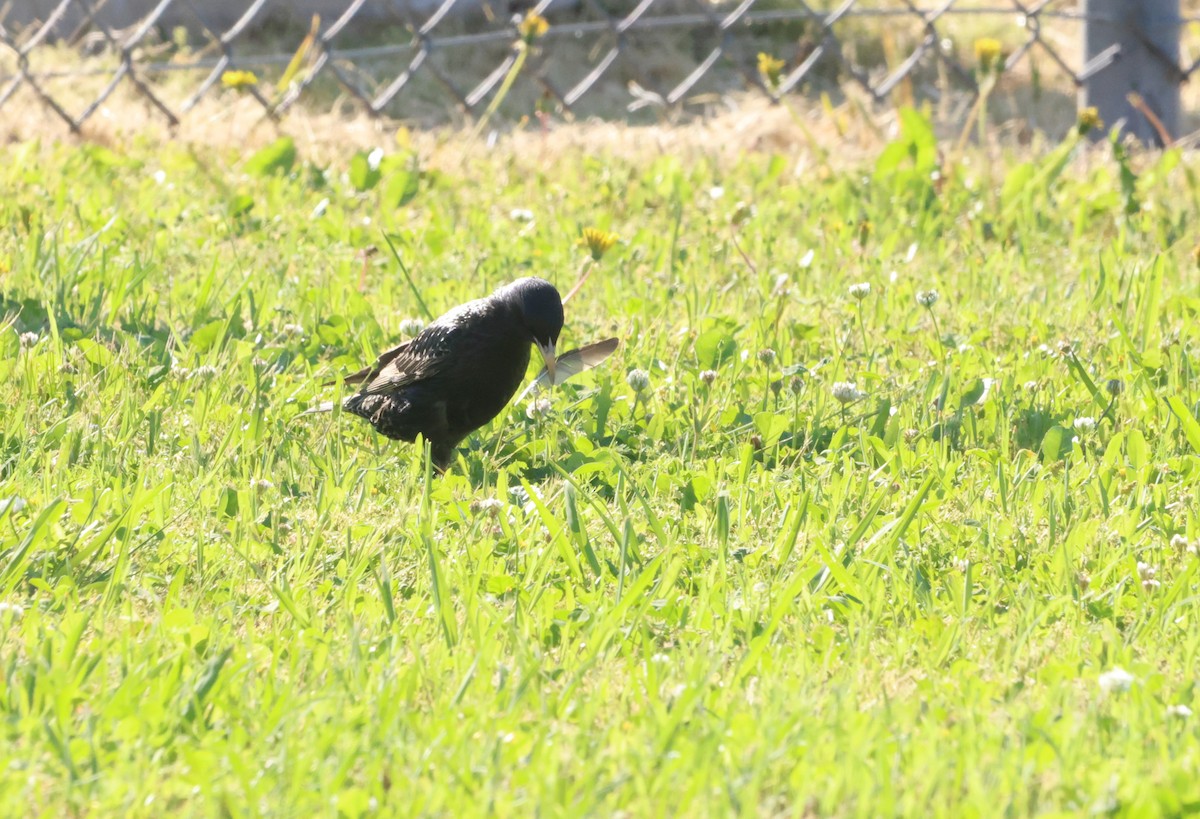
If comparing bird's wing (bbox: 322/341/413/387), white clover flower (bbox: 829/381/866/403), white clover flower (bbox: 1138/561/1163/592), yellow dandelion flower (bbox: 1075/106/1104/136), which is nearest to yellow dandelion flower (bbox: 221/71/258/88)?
bird's wing (bbox: 322/341/413/387)

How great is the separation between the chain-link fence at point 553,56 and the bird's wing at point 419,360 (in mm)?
2497

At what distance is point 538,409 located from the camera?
13.9ft

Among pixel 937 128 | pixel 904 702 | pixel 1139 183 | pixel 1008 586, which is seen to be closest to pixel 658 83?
pixel 937 128

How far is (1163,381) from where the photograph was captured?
4.48 meters

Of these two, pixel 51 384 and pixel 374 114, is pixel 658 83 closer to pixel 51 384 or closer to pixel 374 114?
pixel 374 114

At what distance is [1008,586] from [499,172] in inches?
158

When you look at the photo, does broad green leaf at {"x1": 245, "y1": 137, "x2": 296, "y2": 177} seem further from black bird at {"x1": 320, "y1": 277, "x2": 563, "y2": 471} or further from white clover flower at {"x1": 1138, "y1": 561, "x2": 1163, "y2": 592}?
white clover flower at {"x1": 1138, "y1": 561, "x2": 1163, "y2": 592}

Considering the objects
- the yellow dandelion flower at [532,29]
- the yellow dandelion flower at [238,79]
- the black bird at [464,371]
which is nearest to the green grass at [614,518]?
the black bird at [464,371]

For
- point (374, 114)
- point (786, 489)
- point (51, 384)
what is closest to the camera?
point (786, 489)

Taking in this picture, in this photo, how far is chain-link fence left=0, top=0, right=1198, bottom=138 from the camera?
6.96m

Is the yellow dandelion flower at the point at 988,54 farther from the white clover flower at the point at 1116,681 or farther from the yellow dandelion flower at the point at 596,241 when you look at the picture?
the white clover flower at the point at 1116,681

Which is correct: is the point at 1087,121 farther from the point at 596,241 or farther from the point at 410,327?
the point at 410,327

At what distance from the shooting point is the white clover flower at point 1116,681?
8.78 ft

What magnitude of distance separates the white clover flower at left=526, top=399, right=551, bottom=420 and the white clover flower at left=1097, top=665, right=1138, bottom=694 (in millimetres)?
1878
